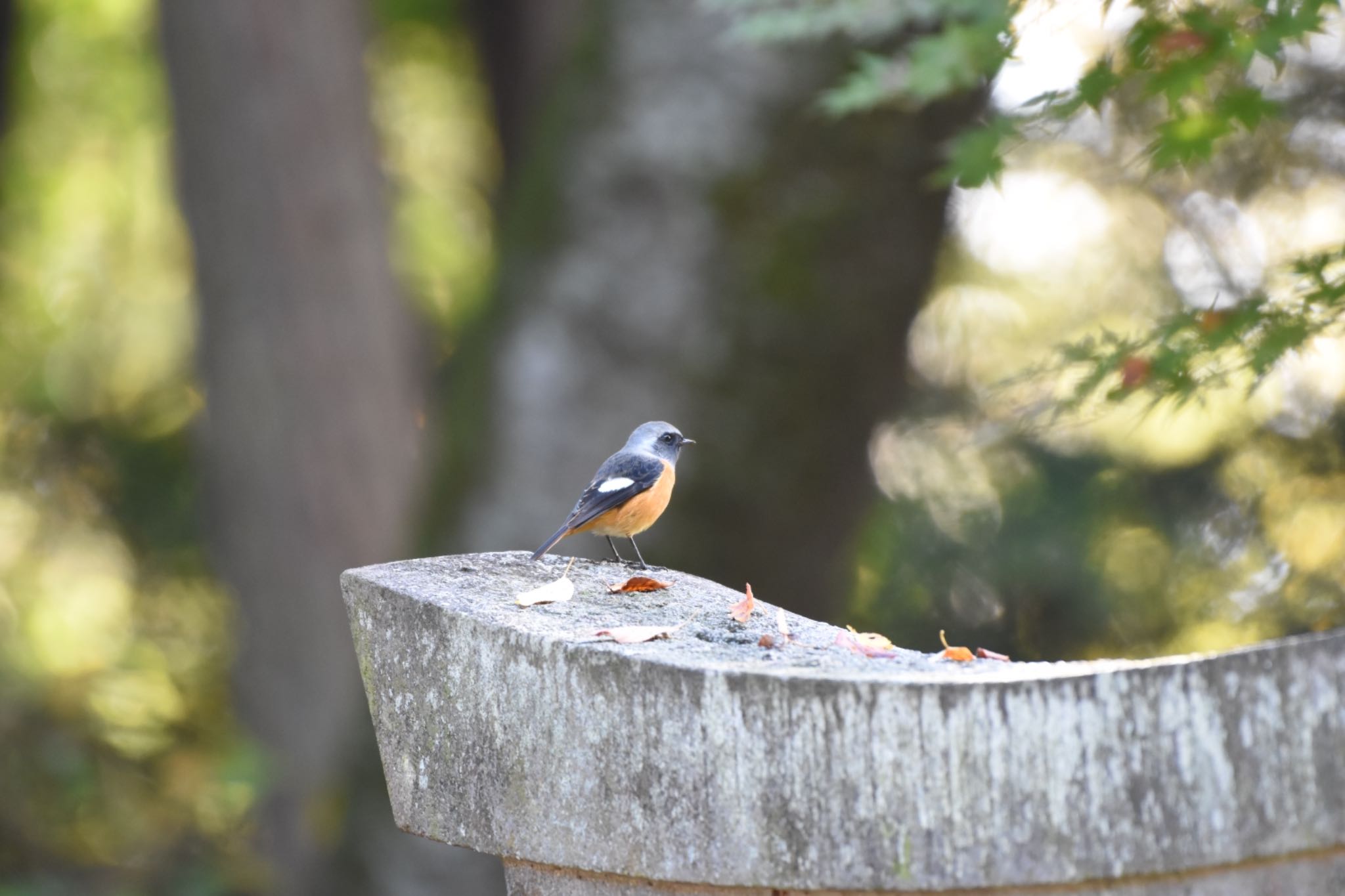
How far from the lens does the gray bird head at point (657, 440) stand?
136 inches

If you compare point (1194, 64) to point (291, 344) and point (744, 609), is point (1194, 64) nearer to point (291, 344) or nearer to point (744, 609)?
point (744, 609)

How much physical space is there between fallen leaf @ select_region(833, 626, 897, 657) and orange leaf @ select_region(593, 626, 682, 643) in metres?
0.33

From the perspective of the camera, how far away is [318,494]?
667 cm

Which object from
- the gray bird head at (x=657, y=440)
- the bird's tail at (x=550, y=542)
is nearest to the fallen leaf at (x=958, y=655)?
the bird's tail at (x=550, y=542)

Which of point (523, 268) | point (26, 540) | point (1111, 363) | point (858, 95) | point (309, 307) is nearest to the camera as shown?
point (1111, 363)

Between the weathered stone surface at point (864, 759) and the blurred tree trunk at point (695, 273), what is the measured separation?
127 inches

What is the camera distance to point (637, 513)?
327 centimetres

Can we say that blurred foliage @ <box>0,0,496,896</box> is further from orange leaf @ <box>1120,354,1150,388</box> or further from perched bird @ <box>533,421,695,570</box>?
orange leaf @ <box>1120,354,1150,388</box>

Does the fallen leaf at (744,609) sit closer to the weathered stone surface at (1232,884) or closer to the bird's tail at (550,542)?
the bird's tail at (550,542)

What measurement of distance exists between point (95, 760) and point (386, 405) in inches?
110

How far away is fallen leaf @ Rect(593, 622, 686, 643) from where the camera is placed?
2.15 meters

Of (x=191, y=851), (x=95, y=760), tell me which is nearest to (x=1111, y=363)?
(x=191, y=851)

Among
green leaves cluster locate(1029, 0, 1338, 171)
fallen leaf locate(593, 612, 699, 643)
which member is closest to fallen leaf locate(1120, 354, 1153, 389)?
green leaves cluster locate(1029, 0, 1338, 171)

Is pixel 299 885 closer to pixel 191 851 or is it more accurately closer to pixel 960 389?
pixel 191 851
